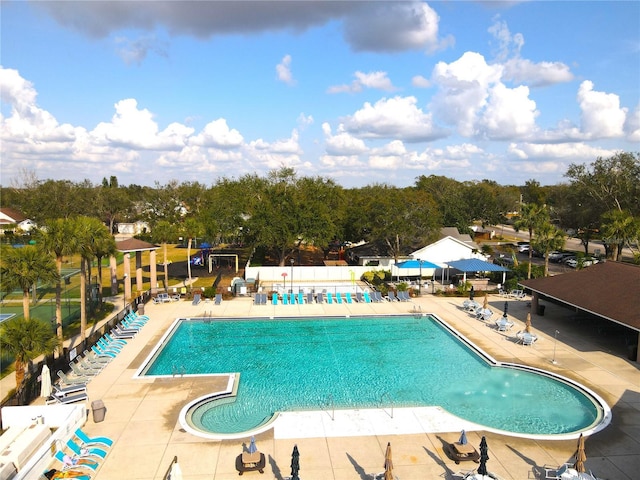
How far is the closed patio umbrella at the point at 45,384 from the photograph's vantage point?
16.6 m

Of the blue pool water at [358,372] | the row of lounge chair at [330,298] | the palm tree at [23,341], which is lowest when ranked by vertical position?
the blue pool water at [358,372]

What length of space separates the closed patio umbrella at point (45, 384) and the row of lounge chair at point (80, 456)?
3.54 metres

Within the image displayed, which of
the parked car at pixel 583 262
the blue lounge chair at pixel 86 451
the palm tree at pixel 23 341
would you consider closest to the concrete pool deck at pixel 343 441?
the blue lounge chair at pixel 86 451

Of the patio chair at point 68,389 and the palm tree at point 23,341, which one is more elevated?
the palm tree at point 23,341

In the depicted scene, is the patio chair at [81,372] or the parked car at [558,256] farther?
the parked car at [558,256]

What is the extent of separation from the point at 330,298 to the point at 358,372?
12.5 meters

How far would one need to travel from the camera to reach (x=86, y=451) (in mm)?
13312

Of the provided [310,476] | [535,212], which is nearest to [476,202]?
[535,212]

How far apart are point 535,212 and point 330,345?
22938mm

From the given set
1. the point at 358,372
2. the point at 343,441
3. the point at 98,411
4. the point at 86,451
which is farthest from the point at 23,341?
the point at 358,372

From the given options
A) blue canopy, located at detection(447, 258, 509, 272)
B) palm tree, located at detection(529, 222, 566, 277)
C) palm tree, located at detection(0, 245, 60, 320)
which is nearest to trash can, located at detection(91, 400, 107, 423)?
palm tree, located at detection(0, 245, 60, 320)

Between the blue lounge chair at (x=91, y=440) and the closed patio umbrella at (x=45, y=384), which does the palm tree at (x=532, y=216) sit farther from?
the closed patio umbrella at (x=45, y=384)

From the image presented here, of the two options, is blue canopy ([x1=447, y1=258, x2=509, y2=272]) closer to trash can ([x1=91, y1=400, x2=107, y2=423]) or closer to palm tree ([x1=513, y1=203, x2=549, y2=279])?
palm tree ([x1=513, y1=203, x2=549, y2=279])

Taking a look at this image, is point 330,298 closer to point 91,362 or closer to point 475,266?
point 475,266
